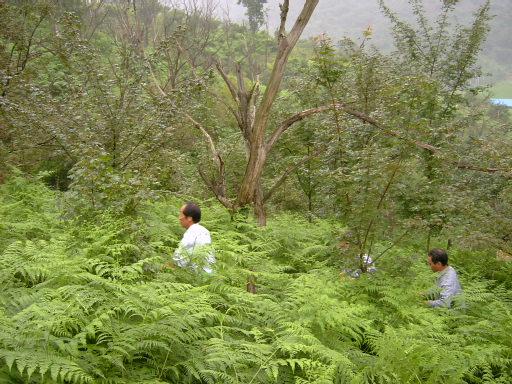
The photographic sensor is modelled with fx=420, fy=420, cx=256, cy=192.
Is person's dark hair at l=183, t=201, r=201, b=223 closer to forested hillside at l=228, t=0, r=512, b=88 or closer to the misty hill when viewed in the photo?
the misty hill

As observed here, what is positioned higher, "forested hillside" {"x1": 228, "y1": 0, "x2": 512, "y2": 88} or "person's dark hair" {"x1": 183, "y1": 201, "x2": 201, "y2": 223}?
"forested hillside" {"x1": 228, "y1": 0, "x2": 512, "y2": 88}

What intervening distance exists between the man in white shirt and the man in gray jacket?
3146 millimetres

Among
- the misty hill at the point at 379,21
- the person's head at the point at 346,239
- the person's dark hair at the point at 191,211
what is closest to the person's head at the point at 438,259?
the person's head at the point at 346,239

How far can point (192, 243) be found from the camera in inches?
206

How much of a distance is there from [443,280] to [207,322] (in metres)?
3.86

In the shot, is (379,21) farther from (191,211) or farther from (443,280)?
(191,211)

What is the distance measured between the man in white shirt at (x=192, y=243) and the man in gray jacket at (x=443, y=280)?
3.15 metres

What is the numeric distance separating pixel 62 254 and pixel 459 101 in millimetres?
12936

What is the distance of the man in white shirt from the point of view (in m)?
4.77

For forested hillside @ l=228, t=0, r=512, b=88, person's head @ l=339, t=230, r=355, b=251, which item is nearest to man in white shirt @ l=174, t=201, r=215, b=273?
person's head @ l=339, t=230, r=355, b=251

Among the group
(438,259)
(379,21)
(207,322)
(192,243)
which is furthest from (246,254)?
(379,21)

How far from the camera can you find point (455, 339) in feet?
14.9

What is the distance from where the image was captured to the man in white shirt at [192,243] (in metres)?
4.77

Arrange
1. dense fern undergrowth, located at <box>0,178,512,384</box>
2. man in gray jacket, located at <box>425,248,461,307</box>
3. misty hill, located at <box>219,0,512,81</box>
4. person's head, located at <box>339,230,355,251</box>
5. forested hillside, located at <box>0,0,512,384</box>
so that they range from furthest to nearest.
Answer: misty hill, located at <box>219,0,512,81</box> → person's head, located at <box>339,230,355,251</box> → man in gray jacket, located at <box>425,248,461,307</box> → forested hillside, located at <box>0,0,512,384</box> → dense fern undergrowth, located at <box>0,178,512,384</box>
